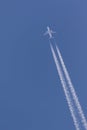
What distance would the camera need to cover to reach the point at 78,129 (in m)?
84.9

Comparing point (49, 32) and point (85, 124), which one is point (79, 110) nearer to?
point (85, 124)

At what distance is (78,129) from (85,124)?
2695 millimetres

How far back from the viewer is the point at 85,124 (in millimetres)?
82750

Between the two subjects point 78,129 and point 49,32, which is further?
point 49,32

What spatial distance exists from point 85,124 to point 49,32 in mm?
20638

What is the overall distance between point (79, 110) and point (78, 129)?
3.68 m

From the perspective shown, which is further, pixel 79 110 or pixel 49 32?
pixel 49 32

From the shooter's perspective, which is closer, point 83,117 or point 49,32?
point 83,117

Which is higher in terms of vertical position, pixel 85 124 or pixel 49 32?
pixel 49 32

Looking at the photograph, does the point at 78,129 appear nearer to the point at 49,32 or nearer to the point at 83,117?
the point at 83,117

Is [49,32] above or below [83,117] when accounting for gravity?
above

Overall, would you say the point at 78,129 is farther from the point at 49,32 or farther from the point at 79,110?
the point at 49,32

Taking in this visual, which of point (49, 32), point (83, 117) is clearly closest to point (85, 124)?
point (83, 117)

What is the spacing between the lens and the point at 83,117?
83.2 meters
